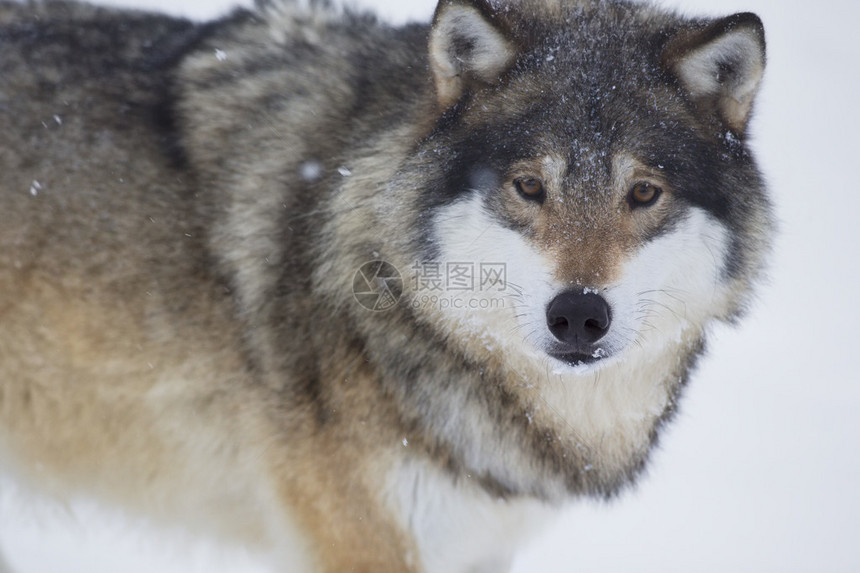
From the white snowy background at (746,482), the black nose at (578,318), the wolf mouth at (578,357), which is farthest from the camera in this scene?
the white snowy background at (746,482)

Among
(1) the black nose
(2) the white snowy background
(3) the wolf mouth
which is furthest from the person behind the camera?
(2) the white snowy background

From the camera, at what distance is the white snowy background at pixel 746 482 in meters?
3.61

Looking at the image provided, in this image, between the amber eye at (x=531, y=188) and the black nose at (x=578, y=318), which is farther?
the amber eye at (x=531, y=188)

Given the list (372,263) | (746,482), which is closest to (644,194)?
(372,263)

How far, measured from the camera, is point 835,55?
10531 millimetres

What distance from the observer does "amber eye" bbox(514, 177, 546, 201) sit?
92.3 inches

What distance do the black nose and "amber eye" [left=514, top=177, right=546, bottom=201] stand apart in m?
0.32

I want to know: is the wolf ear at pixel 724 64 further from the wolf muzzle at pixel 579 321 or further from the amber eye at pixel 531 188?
the wolf muzzle at pixel 579 321

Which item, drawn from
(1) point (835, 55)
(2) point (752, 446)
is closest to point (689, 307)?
(2) point (752, 446)

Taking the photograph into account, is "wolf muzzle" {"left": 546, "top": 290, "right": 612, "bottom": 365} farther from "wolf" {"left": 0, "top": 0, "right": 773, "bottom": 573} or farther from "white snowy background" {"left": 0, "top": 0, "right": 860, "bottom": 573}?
"white snowy background" {"left": 0, "top": 0, "right": 860, "bottom": 573}

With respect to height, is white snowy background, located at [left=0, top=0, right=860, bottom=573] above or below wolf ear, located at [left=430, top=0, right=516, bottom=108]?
below

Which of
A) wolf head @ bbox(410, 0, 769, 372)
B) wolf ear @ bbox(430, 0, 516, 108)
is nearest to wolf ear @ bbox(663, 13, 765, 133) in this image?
wolf head @ bbox(410, 0, 769, 372)

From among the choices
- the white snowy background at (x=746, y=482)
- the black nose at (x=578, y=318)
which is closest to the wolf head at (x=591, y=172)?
the black nose at (x=578, y=318)

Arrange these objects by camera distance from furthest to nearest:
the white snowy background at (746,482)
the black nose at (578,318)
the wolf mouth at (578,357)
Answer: the white snowy background at (746,482) → the wolf mouth at (578,357) → the black nose at (578,318)
